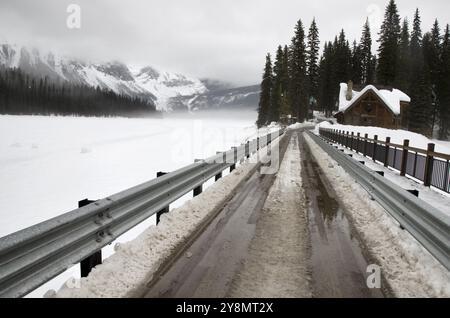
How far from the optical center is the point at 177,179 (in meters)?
6.76

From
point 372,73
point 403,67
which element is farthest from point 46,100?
point 403,67

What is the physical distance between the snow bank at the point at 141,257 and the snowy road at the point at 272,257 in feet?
0.62

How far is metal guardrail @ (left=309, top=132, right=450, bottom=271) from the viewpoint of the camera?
3.97 m

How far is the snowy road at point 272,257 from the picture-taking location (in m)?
3.61

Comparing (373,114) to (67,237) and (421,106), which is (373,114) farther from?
(67,237)

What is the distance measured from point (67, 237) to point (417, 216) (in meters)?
4.52

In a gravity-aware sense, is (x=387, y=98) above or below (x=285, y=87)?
below

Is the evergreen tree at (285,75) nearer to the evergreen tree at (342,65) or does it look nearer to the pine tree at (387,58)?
the evergreen tree at (342,65)

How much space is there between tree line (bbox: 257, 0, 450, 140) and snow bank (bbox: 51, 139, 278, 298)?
6363 centimetres

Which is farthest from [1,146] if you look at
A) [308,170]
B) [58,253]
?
[58,253]

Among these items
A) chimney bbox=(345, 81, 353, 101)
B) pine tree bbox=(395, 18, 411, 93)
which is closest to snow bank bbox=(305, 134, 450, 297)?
chimney bbox=(345, 81, 353, 101)

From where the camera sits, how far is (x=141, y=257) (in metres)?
4.40

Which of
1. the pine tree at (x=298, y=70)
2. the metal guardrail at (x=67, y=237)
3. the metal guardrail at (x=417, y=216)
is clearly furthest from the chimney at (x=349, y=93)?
the metal guardrail at (x=67, y=237)

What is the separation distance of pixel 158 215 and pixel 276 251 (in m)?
2.38
